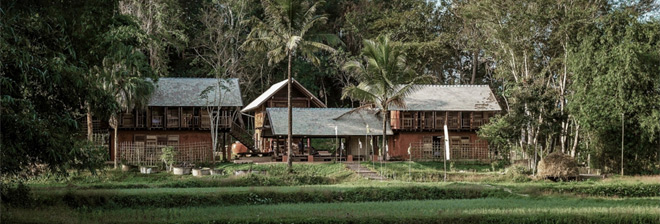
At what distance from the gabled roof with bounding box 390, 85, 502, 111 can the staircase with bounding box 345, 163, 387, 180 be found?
7687mm

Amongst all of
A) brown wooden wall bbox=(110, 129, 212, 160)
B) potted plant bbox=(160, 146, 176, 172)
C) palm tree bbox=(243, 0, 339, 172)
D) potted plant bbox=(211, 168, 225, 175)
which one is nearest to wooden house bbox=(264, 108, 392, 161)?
brown wooden wall bbox=(110, 129, 212, 160)

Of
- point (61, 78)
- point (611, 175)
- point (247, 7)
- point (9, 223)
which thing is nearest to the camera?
point (9, 223)

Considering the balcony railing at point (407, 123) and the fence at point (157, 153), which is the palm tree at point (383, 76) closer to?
the balcony railing at point (407, 123)

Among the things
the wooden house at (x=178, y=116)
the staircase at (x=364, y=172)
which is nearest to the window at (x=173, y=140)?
the wooden house at (x=178, y=116)

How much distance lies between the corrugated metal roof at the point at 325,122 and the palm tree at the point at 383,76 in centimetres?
249

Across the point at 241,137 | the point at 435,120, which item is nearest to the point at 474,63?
the point at 435,120

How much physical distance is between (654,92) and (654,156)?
3194mm

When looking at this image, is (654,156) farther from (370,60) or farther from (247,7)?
(247,7)

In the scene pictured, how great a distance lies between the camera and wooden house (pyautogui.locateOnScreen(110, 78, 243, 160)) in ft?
143

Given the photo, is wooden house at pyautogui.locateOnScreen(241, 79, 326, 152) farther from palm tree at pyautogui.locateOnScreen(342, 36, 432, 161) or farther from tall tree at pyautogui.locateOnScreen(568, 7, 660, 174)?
tall tree at pyautogui.locateOnScreen(568, 7, 660, 174)

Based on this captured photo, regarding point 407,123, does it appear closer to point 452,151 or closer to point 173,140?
point 452,151

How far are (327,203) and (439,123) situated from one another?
24.6 metres

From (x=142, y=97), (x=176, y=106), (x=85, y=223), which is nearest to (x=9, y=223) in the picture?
(x=85, y=223)

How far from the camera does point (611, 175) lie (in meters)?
35.4
